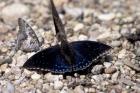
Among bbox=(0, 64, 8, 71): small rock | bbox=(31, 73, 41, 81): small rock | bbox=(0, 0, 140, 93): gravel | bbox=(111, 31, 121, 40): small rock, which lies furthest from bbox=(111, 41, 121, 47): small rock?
bbox=(0, 64, 8, 71): small rock

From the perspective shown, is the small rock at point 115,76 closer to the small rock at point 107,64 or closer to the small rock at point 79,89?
the small rock at point 107,64

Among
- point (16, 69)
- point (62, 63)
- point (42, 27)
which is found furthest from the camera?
point (42, 27)

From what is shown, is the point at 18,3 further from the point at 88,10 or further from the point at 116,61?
the point at 116,61

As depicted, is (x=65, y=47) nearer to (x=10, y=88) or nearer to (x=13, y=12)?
(x=10, y=88)

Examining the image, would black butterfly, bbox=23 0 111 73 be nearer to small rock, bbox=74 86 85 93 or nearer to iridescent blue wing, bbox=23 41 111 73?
iridescent blue wing, bbox=23 41 111 73

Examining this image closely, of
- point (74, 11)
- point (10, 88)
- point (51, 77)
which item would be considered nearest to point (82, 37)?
point (74, 11)

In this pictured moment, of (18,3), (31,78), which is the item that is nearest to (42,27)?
(18,3)

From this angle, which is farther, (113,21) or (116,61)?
(113,21)
